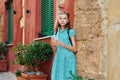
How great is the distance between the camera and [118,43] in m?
3.74

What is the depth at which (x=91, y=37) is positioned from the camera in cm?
451

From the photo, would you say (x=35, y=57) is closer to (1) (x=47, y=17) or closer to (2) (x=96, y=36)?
(1) (x=47, y=17)

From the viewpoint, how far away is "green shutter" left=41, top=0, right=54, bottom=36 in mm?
7113

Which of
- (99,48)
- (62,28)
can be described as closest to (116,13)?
(99,48)

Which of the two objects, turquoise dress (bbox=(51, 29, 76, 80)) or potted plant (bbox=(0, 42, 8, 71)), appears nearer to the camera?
turquoise dress (bbox=(51, 29, 76, 80))

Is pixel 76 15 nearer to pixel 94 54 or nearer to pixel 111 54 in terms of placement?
pixel 94 54

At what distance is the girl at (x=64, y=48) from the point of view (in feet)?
16.1

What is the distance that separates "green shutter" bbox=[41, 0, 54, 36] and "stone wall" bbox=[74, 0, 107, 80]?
2192mm

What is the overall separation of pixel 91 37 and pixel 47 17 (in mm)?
2888

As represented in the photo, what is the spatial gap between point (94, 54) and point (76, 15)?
2.50 feet

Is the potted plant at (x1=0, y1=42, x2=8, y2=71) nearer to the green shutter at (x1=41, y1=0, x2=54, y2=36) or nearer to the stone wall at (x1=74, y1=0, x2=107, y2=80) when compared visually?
the green shutter at (x1=41, y1=0, x2=54, y2=36)

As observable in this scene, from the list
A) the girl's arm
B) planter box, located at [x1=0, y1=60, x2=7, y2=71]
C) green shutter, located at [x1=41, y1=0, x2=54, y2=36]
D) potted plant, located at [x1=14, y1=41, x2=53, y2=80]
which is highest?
green shutter, located at [x1=41, y1=0, x2=54, y2=36]

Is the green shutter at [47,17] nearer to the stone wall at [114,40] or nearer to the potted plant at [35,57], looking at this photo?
the potted plant at [35,57]

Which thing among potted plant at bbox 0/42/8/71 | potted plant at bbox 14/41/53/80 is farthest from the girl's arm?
potted plant at bbox 0/42/8/71
